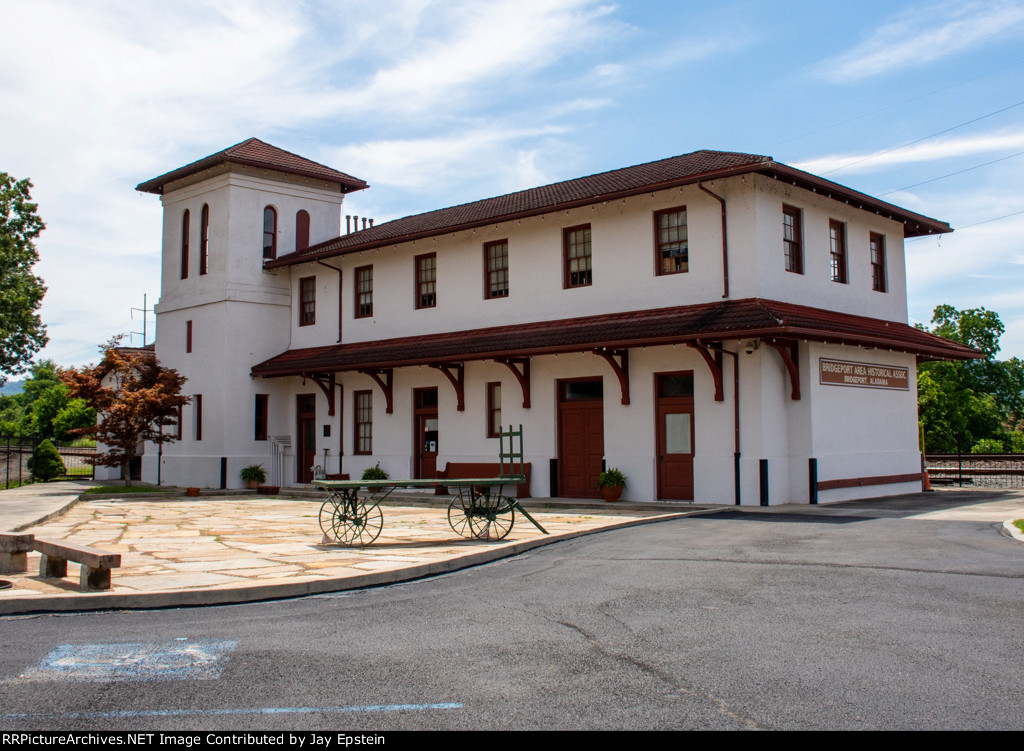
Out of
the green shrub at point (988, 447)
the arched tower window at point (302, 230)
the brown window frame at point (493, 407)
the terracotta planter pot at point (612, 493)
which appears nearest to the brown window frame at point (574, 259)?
the brown window frame at point (493, 407)

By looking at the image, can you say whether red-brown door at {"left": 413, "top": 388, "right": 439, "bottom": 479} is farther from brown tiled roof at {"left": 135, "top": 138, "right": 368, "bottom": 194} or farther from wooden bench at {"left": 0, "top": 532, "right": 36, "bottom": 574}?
wooden bench at {"left": 0, "top": 532, "right": 36, "bottom": 574}

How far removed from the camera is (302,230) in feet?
101

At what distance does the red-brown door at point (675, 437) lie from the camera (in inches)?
768

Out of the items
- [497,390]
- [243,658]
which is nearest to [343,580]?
[243,658]

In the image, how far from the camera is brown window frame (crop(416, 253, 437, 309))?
25578 millimetres

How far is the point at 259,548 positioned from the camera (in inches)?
481

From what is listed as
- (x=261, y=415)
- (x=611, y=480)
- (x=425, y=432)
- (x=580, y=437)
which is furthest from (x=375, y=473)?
(x=611, y=480)

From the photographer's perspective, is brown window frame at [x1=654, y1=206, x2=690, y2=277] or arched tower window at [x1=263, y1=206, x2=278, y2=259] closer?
brown window frame at [x1=654, y1=206, x2=690, y2=277]

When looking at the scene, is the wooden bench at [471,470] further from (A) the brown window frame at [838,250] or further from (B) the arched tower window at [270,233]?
(B) the arched tower window at [270,233]

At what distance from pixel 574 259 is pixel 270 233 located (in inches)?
485

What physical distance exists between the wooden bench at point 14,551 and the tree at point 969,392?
45154mm

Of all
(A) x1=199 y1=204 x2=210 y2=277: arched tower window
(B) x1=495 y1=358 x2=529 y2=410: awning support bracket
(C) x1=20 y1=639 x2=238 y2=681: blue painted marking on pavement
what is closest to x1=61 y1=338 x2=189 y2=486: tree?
(A) x1=199 y1=204 x2=210 y2=277: arched tower window

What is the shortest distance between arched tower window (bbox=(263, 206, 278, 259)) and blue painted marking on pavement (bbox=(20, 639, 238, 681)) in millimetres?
24548
